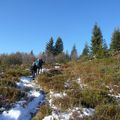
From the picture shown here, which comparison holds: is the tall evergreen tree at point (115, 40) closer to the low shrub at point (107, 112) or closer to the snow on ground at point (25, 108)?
the snow on ground at point (25, 108)

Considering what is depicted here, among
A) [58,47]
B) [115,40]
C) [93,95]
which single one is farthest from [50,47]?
[93,95]

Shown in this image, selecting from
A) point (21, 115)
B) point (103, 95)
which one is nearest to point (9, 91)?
point (21, 115)

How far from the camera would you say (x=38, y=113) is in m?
10.9

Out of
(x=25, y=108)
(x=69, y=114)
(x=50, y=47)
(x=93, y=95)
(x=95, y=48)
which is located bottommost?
(x=69, y=114)

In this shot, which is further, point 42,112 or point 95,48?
point 95,48

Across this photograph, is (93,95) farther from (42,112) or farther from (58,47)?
(58,47)

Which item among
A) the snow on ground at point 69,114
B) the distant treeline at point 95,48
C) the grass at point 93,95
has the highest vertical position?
the distant treeline at point 95,48

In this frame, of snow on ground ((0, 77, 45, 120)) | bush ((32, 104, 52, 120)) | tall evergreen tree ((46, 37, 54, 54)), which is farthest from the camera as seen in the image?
tall evergreen tree ((46, 37, 54, 54))

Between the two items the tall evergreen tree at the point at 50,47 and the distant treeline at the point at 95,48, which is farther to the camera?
the tall evergreen tree at the point at 50,47

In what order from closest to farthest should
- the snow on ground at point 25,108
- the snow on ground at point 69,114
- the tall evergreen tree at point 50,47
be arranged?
the snow on ground at point 69,114 < the snow on ground at point 25,108 < the tall evergreen tree at point 50,47

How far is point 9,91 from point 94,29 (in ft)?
154

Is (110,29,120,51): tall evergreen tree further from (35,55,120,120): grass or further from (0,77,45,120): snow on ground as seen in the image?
(0,77,45,120): snow on ground

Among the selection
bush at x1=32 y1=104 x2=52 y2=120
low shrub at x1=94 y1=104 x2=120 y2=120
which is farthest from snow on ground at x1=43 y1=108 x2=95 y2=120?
low shrub at x1=94 y1=104 x2=120 y2=120

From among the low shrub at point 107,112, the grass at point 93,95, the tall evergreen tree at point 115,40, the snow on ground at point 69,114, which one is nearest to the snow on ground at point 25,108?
the grass at point 93,95
